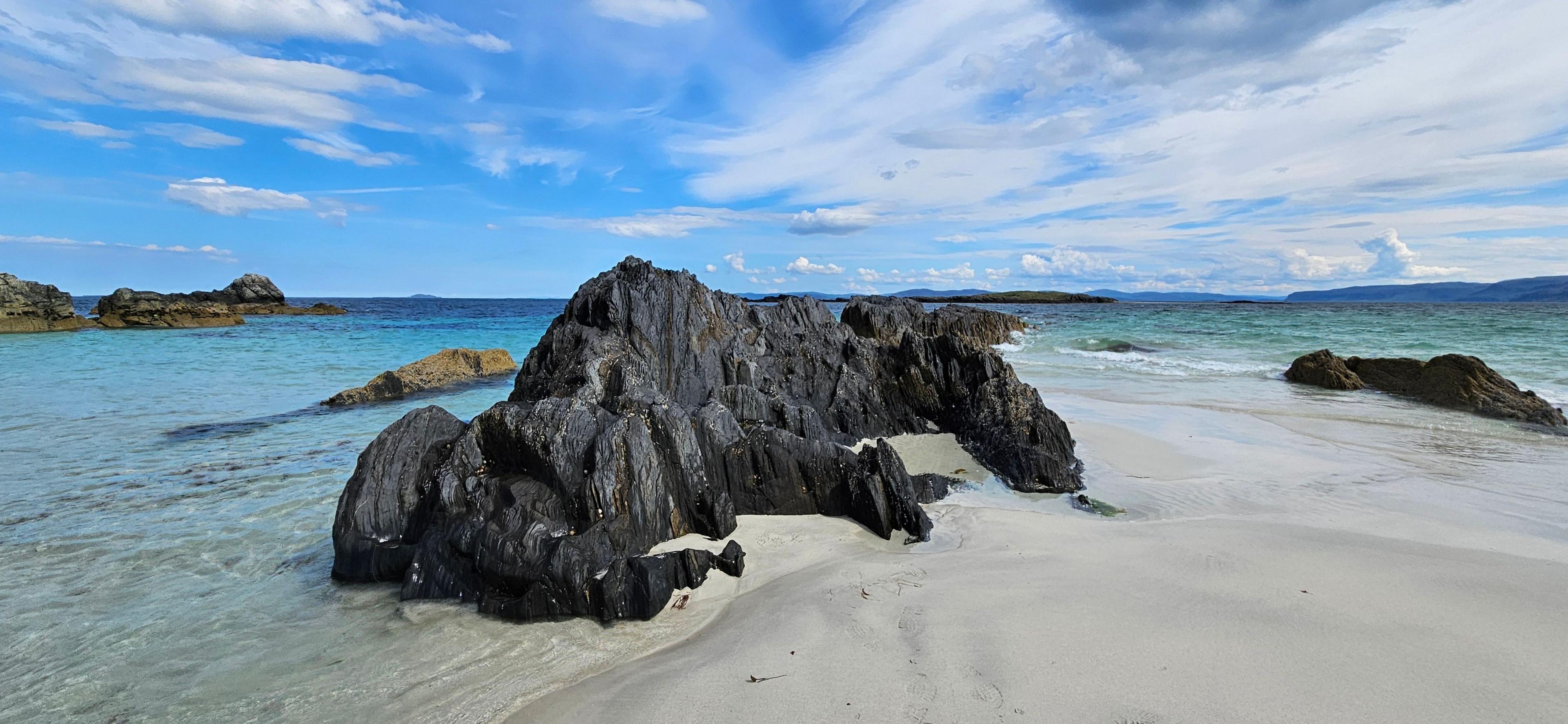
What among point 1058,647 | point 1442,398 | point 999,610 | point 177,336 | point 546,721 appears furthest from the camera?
point 177,336

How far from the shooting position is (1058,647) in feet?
12.0

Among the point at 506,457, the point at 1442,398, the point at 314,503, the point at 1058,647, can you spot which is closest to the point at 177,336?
the point at 314,503

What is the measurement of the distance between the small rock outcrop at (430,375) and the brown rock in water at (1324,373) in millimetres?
22540

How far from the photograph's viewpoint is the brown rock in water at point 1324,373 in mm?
15438

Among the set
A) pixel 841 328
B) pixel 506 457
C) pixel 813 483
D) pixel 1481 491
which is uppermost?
pixel 841 328

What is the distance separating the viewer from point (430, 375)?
16.6m

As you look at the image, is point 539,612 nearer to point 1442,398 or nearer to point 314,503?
point 314,503

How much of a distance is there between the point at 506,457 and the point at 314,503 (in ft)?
11.0

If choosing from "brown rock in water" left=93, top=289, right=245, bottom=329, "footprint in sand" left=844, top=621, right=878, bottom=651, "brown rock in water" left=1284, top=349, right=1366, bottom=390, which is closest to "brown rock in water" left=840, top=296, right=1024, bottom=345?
"brown rock in water" left=1284, top=349, right=1366, bottom=390

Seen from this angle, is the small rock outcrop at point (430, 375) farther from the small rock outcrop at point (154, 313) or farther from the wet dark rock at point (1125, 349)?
the small rock outcrop at point (154, 313)

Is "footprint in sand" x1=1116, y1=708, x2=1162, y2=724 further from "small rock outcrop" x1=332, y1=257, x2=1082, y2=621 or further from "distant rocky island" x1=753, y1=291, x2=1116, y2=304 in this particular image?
"distant rocky island" x1=753, y1=291, x2=1116, y2=304

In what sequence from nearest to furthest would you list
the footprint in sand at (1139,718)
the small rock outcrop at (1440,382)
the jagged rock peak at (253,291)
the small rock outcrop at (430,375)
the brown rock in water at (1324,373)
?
the footprint in sand at (1139,718) < the small rock outcrop at (1440,382) < the small rock outcrop at (430,375) < the brown rock in water at (1324,373) < the jagged rock peak at (253,291)

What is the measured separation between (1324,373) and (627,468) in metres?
18.4

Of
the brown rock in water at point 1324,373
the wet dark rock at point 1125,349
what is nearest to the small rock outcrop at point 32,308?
the wet dark rock at point 1125,349
